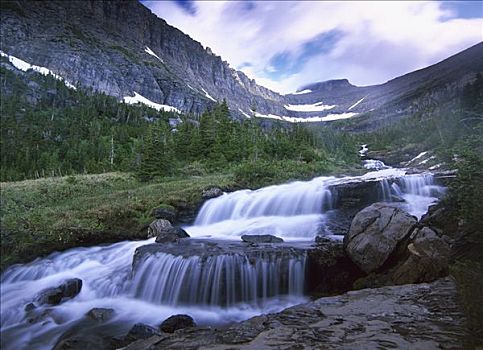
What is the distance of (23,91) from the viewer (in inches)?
3684

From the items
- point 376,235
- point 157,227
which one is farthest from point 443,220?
point 157,227

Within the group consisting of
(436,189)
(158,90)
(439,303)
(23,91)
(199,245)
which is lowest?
(439,303)

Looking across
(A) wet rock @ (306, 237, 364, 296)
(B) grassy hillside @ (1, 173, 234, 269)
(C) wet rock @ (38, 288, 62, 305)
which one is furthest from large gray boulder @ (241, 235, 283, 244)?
(C) wet rock @ (38, 288, 62, 305)

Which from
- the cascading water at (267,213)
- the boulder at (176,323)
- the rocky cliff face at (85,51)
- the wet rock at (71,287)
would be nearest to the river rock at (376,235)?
the cascading water at (267,213)

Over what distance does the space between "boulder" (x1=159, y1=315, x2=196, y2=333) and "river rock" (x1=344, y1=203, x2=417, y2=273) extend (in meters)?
5.06

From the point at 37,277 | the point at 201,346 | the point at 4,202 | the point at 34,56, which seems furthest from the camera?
the point at 34,56

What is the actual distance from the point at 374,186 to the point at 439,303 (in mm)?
11637

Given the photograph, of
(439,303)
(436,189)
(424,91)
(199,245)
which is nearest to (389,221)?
(439,303)

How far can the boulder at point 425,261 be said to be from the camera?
8633mm

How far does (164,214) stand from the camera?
18.3 m

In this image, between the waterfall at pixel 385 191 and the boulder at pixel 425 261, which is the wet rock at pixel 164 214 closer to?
the waterfall at pixel 385 191

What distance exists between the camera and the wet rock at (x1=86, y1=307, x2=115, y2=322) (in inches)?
388

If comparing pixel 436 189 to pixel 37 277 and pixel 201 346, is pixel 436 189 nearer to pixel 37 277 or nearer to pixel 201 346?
pixel 201 346

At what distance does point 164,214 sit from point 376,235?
11.3 m
